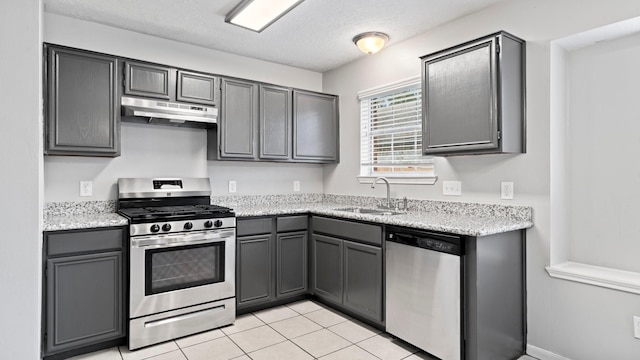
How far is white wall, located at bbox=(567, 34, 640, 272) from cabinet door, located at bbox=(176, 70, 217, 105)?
2894 mm

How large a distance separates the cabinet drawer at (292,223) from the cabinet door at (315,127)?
0.76 m

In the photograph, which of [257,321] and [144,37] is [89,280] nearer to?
[257,321]

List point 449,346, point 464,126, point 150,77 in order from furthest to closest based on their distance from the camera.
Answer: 1. point 150,77
2. point 464,126
3. point 449,346

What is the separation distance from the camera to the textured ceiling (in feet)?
9.13

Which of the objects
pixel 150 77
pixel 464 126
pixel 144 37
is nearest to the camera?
pixel 464 126

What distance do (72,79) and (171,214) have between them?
49.6 inches

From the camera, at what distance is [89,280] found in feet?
8.27

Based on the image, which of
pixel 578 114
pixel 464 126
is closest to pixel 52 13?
pixel 464 126

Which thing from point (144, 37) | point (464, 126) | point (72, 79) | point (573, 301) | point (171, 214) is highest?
point (144, 37)

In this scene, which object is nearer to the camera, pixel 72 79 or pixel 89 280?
pixel 89 280

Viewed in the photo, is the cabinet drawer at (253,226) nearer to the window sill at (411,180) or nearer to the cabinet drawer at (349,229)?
the cabinet drawer at (349,229)

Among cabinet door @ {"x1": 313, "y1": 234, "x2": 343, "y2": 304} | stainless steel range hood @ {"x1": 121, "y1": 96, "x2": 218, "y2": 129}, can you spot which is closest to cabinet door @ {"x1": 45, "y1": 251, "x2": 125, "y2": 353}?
stainless steel range hood @ {"x1": 121, "y1": 96, "x2": 218, "y2": 129}

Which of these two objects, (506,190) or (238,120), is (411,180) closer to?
(506,190)

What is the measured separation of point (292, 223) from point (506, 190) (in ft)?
6.10
